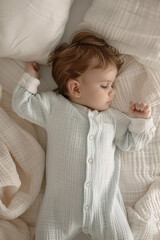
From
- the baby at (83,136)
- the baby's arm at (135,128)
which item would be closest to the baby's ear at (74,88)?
the baby at (83,136)

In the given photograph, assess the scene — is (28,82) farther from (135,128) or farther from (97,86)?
(135,128)

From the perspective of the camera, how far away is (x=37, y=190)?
1.44 meters

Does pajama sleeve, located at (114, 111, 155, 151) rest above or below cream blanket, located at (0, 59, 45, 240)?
above

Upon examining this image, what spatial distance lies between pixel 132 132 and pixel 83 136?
22 centimetres

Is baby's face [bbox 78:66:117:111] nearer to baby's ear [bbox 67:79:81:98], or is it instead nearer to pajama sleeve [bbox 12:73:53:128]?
baby's ear [bbox 67:79:81:98]

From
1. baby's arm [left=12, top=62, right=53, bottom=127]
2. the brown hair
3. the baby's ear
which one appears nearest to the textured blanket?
the brown hair

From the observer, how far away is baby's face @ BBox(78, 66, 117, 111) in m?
1.34

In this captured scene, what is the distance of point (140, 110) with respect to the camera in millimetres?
1367

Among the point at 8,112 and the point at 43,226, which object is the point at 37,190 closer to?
the point at 43,226

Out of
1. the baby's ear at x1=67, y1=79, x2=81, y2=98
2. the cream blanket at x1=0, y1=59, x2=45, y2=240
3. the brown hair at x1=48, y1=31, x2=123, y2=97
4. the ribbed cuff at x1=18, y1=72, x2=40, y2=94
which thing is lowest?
the cream blanket at x1=0, y1=59, x2=45, y2=240

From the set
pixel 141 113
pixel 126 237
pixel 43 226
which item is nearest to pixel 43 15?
pixel 141 113

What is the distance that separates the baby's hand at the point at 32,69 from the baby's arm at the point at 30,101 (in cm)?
3

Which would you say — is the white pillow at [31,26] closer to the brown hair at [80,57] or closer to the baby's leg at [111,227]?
the brown hair at [80,57]

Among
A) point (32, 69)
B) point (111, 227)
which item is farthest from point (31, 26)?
point (111, 227)
